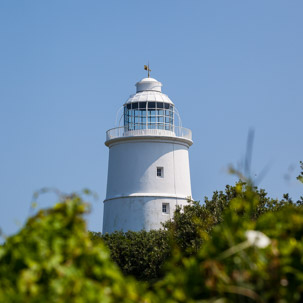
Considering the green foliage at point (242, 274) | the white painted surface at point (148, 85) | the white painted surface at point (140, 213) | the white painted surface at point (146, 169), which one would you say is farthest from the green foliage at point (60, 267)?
the white painted surface at point (148, 85)

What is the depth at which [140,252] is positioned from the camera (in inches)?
1297

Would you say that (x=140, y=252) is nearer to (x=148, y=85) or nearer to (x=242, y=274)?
(x=148, y=85)

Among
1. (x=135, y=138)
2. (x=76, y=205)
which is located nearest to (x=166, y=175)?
(x=135, y=138)

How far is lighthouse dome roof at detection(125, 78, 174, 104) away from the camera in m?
42.1

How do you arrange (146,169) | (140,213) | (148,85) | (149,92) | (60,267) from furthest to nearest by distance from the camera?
(148,85), (149,92), (146,169), (140,213), (60,267)

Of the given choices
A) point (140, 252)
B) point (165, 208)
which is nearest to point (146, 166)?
point (165, 208)

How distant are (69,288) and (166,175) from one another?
121 feet

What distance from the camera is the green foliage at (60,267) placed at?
128 inches

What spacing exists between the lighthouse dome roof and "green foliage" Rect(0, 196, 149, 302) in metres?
38.1

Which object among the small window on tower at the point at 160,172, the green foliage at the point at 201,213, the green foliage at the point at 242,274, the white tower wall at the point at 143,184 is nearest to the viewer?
the green foliage at the point at 242,274

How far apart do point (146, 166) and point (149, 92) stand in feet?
18.0

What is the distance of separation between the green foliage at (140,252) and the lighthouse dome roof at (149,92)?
10133 millimetres

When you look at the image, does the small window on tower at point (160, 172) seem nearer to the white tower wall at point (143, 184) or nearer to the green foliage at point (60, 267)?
the white tower wall at point (143, 184)

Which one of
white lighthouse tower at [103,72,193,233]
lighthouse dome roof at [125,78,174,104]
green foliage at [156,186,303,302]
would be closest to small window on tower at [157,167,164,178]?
white lighthouse tower at [103,72,193,233]
